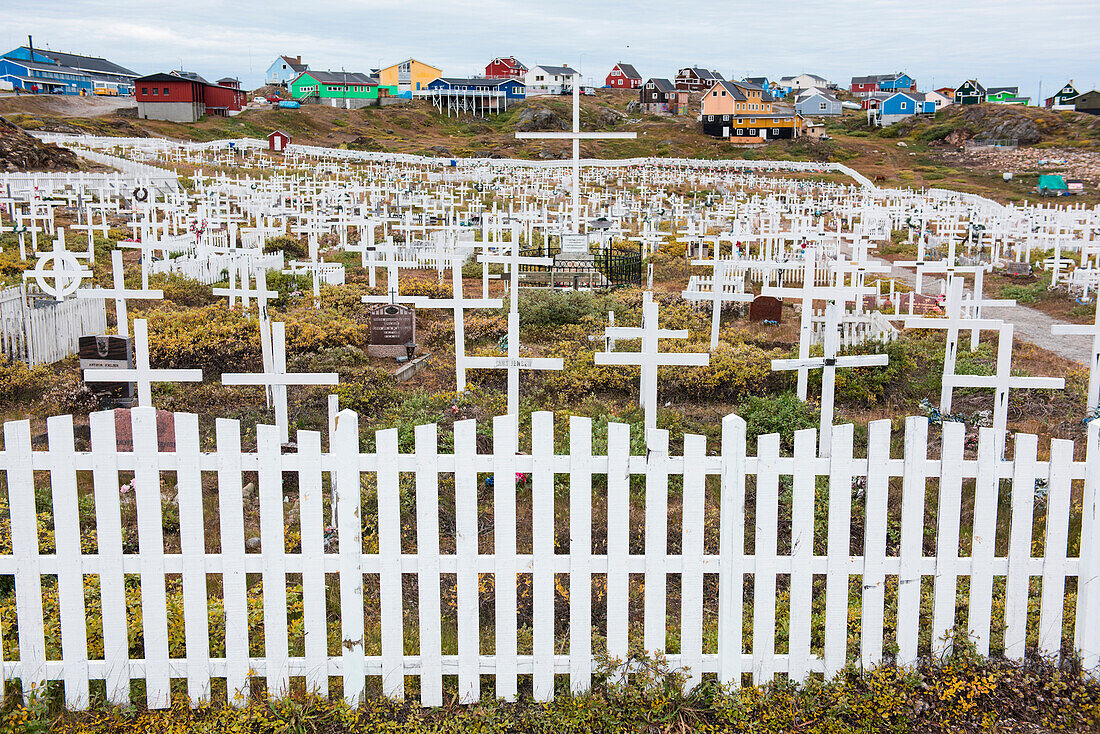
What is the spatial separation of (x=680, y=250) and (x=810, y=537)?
21854 mm

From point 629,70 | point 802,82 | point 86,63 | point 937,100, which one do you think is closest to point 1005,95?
point 937,100

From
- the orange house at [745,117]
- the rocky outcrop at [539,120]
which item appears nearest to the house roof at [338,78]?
→ the rocky outcrop at [539,120]

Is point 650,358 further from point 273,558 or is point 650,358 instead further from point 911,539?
point 273,558

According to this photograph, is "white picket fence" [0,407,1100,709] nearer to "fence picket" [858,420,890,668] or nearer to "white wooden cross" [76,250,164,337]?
"fence picket" [858,420,890,668]

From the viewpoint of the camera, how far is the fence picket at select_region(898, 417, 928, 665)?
14.8 ft

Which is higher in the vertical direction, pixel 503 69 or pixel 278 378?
pixel 503 69

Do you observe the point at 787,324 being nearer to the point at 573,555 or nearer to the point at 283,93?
the point at 573,555

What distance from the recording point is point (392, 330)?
1323cm

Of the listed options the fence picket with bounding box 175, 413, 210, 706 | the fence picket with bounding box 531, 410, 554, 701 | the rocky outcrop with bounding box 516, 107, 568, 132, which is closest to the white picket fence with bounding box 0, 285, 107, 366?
the fence picket with bounding box 175, 413, 210, 706

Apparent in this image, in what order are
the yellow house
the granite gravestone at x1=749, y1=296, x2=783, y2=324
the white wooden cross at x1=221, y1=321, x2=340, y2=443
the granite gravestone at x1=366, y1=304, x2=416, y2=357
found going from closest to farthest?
the white wooden cross at x1=221, y1=321, x2=340, y2=443
the granite gravestone at x1=366, y1=304, x2=416, y2=357
the granite gravestone at x1=749, y1=296, x2=783, y2=324
the yellow house

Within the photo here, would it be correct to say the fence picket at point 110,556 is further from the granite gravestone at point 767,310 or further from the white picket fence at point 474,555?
the granite gravestone at point 767,310

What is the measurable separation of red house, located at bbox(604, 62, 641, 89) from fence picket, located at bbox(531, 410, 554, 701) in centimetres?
13679

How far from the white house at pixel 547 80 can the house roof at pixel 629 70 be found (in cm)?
1534

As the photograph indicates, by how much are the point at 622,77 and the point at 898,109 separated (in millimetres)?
42285
